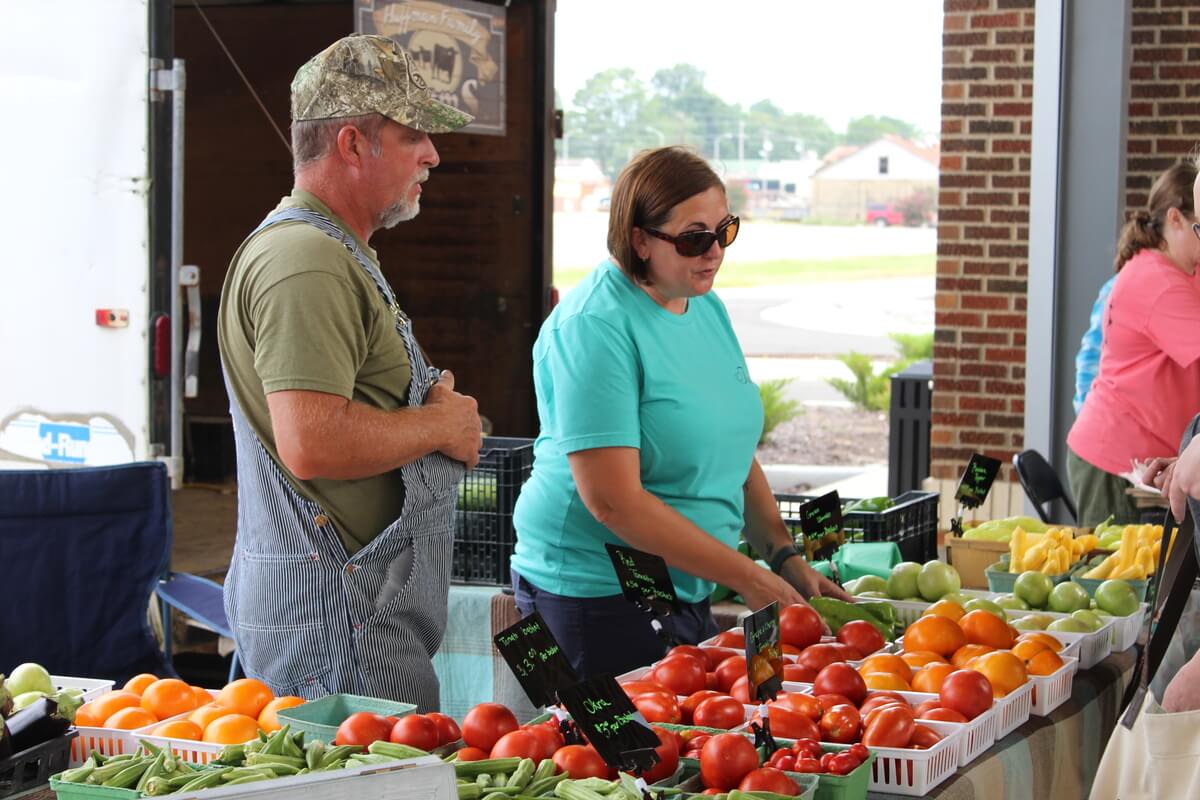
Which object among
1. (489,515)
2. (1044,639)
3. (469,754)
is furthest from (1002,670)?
(489,515)

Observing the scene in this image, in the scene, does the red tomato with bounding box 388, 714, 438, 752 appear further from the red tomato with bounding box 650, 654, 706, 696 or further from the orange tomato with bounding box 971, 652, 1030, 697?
the orange tomato with bounding box 971, 652, 1030, 697

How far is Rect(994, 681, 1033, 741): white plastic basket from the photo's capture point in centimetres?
229

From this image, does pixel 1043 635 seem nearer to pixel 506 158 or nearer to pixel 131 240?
pixel 131 240

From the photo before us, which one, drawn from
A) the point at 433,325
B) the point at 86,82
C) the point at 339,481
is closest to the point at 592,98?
the point at 433,325

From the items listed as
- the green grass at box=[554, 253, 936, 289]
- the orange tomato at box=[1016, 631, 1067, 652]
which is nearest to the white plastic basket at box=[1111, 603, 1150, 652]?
the orange tomato at box=[1016, 631, 1067, 652]

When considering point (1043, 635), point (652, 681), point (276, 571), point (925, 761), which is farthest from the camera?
point (1043, 635)

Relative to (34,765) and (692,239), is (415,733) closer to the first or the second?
(34,765)

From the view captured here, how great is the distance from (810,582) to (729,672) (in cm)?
66

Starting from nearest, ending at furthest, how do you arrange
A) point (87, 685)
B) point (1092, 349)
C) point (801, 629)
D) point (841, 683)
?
point (841, 683) < point (87, 685) < point (801, 629) < point (1092, 349)

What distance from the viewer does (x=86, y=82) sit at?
4406 millimetres

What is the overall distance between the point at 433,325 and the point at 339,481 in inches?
180

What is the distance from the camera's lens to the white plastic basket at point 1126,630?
9.55 feet

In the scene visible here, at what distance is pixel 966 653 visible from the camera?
2.47 m

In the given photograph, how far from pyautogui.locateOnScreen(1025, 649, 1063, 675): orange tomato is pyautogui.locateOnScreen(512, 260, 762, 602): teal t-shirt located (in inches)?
23.8
